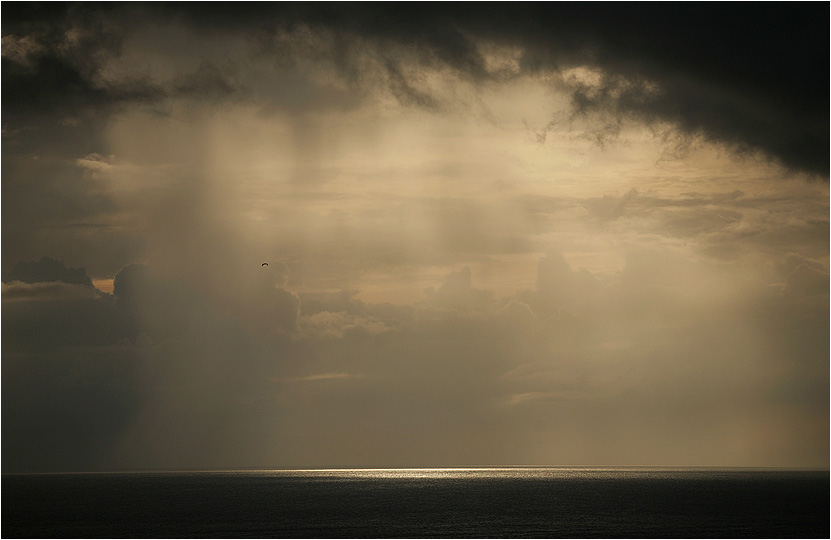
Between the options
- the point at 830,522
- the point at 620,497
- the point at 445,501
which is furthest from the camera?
the point at 620,497

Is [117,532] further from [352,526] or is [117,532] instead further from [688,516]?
[688,516]

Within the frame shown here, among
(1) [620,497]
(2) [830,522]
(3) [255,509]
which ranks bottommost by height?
(1) [620,497]

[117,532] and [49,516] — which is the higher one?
[117,532]

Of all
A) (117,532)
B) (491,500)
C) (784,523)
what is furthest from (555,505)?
(117,532)

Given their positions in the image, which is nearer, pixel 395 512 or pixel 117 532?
pixel 117 532

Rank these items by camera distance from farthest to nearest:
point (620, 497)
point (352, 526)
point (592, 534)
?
1. point (620, 497)
2. point (352, 526)
3. point (592, 534)

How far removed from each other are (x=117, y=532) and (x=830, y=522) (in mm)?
111827

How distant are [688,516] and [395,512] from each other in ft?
171

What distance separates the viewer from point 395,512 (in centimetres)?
14350

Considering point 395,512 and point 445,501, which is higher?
point 395,512

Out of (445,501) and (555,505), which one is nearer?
(555,505)

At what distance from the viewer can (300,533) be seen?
109m

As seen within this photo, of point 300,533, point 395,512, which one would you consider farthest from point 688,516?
point 300,533

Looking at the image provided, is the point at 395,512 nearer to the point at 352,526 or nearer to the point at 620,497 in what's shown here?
the point at 352,526
